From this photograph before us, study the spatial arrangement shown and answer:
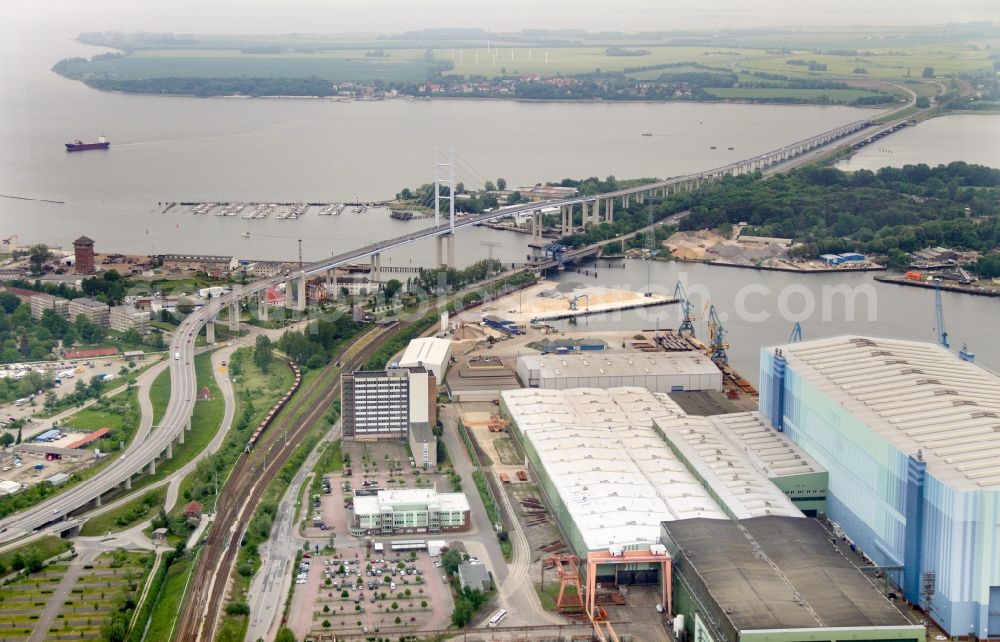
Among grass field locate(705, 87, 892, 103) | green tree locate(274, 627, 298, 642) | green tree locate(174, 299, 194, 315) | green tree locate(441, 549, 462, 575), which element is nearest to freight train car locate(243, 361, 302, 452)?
green tree locate(174, 299, 194, 315)

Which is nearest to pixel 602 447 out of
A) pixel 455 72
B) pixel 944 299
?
→ pixel 944 299

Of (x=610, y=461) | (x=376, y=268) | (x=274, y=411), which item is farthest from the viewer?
(x=376, y=268)

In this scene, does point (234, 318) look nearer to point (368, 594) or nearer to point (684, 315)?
point (684, 315)

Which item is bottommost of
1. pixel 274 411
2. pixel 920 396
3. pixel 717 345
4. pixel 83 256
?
pixel 274 411

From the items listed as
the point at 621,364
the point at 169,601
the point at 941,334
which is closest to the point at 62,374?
the point at 621,364

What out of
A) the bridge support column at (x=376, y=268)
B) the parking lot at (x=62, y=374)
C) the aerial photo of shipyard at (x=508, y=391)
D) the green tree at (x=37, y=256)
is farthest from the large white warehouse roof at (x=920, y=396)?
the green tree at (x=37, y=256)

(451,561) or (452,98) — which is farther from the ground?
(452,98)

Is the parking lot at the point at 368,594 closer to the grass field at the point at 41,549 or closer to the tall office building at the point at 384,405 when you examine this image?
the grass field at the point at 41,549
